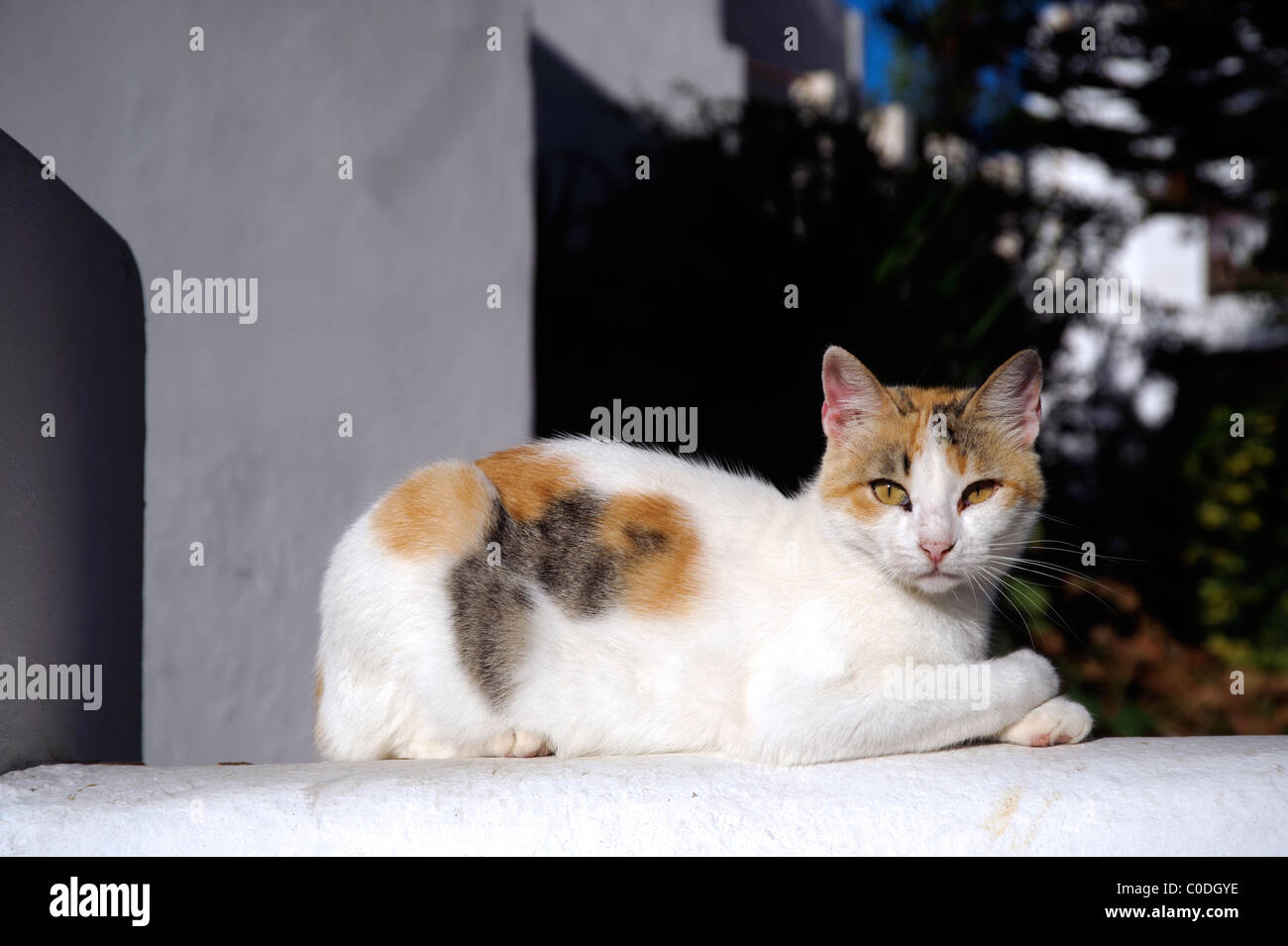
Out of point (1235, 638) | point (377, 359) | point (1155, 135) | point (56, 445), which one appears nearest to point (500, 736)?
point (56, 445)

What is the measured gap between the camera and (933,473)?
210cm

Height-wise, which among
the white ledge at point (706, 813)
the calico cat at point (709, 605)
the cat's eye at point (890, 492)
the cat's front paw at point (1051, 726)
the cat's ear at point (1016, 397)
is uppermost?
the cat's ear at point (1016, 397)

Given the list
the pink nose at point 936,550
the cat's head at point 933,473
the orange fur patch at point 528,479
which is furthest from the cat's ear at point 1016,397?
the orange fur patch at point 528,479

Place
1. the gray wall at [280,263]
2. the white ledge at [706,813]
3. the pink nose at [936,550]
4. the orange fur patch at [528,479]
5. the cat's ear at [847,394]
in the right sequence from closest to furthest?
the white ledge at [706,813] < the pink nose at [936,550] < the cat's ear at [847,394] < the orange fur patch at [528,479] < the gray wall at [280,263]

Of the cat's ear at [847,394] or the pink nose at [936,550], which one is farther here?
the cat's ear at [847,394]

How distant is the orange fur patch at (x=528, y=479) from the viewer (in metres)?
2.40

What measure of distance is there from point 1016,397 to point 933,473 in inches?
12.7

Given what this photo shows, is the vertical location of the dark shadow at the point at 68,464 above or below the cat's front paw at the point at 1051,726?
above

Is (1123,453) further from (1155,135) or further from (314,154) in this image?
(314,154)

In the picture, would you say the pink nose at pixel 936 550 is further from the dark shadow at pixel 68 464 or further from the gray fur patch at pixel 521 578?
the dark shadow at pixel 68 464

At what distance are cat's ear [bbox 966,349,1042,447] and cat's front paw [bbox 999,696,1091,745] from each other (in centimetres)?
59

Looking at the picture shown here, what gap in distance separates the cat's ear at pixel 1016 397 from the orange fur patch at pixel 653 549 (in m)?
Result: 0.72

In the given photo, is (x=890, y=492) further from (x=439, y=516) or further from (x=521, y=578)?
(x=439, y=516)

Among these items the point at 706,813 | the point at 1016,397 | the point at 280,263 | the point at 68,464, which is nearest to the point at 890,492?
the point at 1016,397
